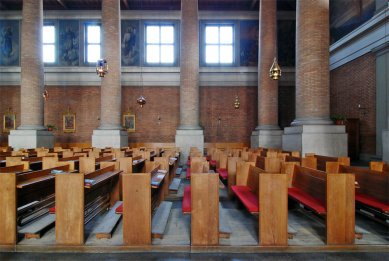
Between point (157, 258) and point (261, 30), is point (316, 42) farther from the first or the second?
point (157, 258)

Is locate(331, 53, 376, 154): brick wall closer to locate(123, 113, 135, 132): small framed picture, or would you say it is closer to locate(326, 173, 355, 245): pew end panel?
locate(326, 173, 355, 245): pew end panel

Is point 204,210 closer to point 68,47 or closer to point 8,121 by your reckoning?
point 68,47

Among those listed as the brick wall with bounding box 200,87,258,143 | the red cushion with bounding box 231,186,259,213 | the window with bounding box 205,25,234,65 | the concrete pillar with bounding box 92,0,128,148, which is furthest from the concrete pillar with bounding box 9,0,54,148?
the red cushion with bounding box 231,186,259,213

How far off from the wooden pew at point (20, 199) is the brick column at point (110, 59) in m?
9.64

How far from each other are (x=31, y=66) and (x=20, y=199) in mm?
11882

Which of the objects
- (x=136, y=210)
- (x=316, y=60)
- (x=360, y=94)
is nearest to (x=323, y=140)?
(x=316, y=60)

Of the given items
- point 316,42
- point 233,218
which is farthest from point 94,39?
point 233,218

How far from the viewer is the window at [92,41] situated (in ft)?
64.8

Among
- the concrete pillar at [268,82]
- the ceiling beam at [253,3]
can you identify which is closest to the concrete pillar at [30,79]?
→ the concrete pillar at [268,82]

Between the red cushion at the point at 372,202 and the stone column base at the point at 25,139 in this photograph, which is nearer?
the red cushion at the point at 372,202

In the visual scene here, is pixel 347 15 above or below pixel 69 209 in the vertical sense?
above

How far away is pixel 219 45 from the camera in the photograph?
2000cm

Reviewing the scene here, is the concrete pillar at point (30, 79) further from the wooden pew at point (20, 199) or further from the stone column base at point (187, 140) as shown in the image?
the wooden pew at point (20, 199)

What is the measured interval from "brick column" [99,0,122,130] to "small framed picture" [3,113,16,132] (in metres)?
8.80
